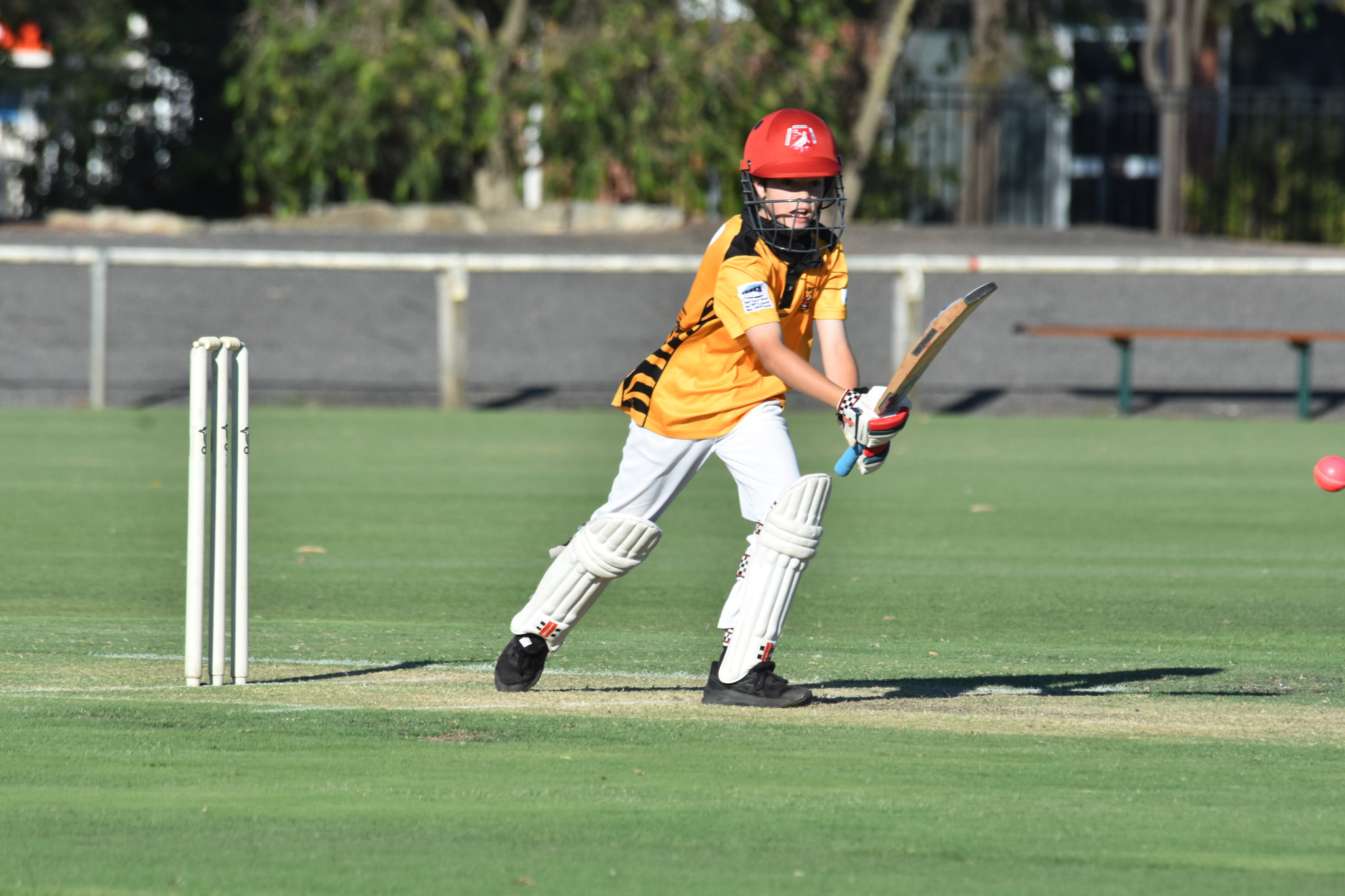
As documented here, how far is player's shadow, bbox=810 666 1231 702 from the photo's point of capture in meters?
6.29

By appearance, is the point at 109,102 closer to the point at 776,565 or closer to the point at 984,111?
the point at 984,111

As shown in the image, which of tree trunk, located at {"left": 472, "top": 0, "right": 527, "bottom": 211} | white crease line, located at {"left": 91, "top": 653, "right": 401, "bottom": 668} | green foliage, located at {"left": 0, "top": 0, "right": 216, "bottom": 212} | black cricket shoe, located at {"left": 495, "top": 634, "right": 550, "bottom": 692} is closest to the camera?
black cricket shoe, located at {"left": 495, "top": 634, "right": 550, "bottom": 692}

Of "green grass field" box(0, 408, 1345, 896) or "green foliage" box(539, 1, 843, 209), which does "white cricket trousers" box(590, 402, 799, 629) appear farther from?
"green foliage" box(539, 1, 843, 209)

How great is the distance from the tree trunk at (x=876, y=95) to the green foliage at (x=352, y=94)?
5.10 metres

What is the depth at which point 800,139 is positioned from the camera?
5.84 metres

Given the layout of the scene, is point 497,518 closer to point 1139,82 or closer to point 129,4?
point 129,4

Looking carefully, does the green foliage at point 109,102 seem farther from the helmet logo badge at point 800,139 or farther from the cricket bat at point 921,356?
the cricket bat at point 921,356

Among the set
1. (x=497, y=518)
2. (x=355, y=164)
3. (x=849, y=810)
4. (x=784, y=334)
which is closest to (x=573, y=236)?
(x=355, y=164)

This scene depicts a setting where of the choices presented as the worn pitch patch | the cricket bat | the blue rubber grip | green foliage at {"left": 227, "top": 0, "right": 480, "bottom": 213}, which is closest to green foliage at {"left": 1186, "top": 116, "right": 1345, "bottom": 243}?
green foliage at {"left": 227, "top": 0, "right": 480, "bottom": 213}

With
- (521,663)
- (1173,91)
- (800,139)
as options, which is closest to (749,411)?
(800,139)

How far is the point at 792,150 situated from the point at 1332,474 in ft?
7.30

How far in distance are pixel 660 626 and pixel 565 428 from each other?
9148mm

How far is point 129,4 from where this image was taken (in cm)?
2678

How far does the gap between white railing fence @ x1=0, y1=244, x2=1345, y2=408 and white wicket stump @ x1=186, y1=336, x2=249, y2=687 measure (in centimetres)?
1288
